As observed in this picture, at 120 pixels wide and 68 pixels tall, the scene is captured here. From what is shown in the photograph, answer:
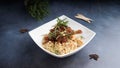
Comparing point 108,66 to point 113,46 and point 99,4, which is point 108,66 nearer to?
point 113,46

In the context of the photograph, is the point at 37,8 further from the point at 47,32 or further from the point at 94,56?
the point at 94,56

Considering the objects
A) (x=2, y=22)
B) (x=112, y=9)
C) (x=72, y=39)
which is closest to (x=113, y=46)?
(x=72, y=39)

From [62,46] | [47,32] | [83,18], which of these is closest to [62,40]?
[62,46]

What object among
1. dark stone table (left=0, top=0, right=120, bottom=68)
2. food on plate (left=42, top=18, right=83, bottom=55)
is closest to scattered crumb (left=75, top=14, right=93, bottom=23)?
dark stone table (left=0, top=0, right=120, bottom=68)

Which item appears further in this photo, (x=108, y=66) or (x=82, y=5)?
(x=82, y=5)

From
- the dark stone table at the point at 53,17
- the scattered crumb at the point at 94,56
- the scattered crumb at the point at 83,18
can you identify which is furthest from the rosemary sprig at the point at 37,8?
the scattered crumb at the point at 94,56

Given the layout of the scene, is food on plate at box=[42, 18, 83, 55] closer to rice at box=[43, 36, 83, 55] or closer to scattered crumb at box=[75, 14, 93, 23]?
rice at box=[43, 36, 83, 55]
